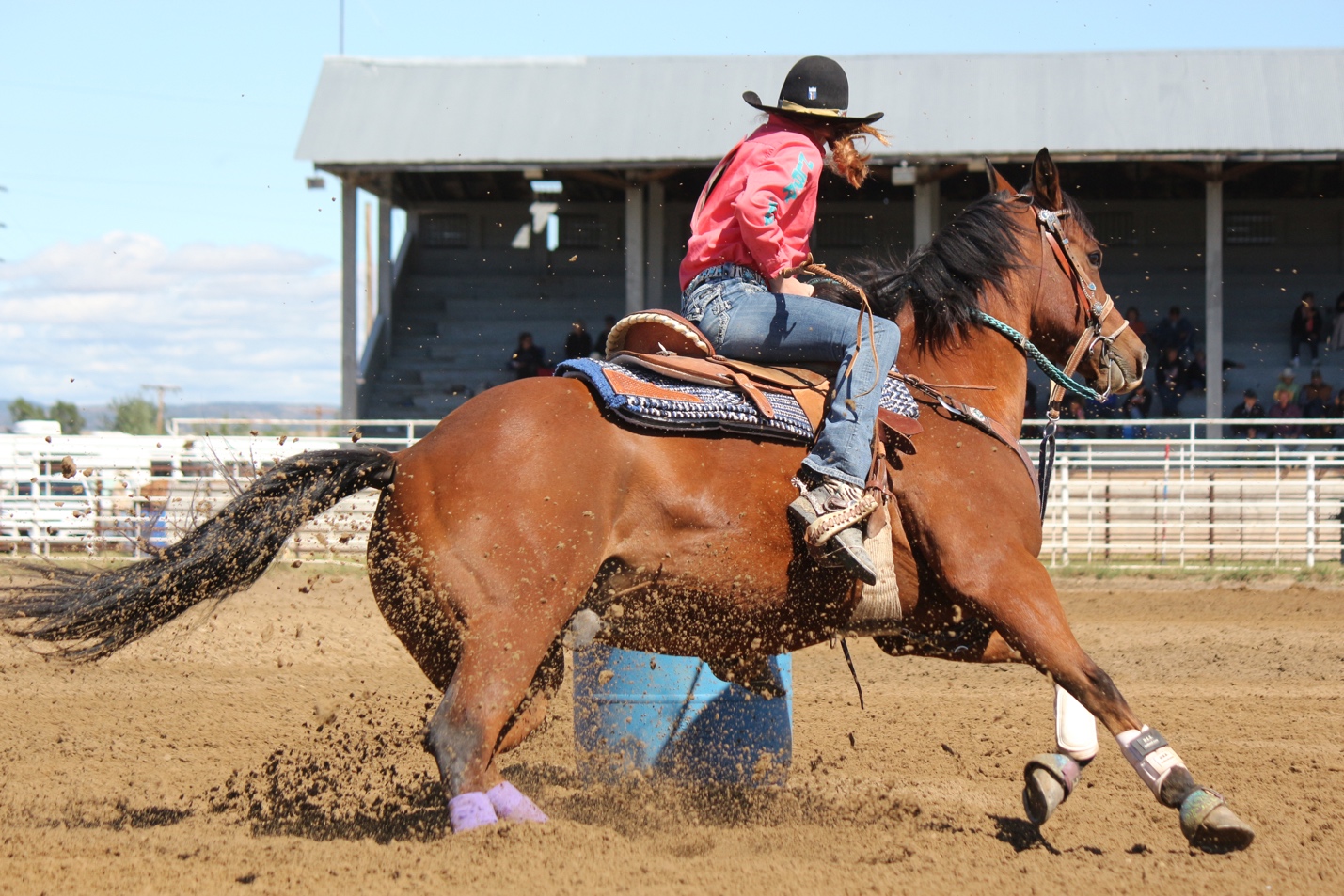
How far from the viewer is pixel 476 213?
941 inches

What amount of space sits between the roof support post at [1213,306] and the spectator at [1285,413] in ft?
2.26

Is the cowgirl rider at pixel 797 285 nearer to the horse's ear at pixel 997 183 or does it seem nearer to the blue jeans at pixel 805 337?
the blue jeans at pixel 805 337

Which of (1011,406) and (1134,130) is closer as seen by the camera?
(1011,406)

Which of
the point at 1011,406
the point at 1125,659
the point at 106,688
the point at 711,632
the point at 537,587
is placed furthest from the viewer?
the point at 1125,659

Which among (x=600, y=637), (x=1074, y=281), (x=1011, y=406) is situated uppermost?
(x=1074, y=281)

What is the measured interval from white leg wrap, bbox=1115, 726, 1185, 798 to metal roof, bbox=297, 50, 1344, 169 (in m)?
14.4

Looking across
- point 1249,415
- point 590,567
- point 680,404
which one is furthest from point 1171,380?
point 590,567

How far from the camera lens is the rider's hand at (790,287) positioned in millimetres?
4309

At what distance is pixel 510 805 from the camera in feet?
12.1

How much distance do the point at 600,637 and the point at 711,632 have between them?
361mm

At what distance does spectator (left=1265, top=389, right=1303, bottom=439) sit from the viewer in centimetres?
1667

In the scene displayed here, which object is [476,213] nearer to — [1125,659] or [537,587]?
[1125,659]

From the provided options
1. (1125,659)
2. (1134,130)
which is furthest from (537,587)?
(1134,130)

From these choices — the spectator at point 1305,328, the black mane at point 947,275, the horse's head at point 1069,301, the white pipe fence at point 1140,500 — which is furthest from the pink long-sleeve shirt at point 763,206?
the spectator at point 1305,328
